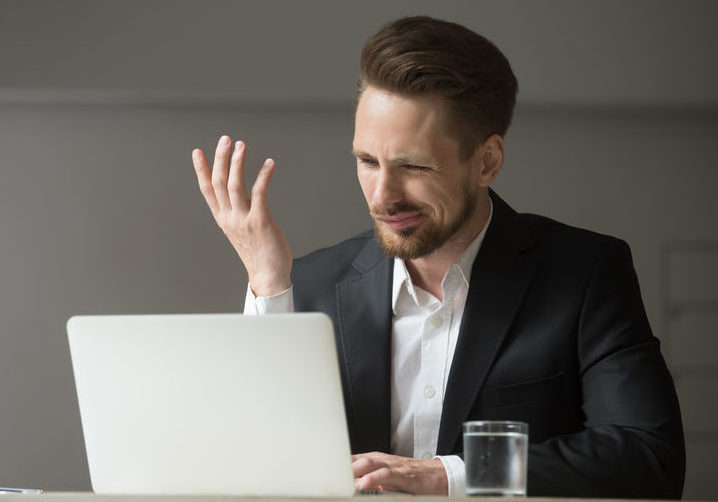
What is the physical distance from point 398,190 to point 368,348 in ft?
0.94

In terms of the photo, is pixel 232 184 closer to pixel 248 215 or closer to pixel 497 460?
pixel 248 215

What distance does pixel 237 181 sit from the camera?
5.57 feet

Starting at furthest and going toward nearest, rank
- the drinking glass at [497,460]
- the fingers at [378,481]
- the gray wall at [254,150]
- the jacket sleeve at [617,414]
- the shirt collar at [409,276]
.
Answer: the gray wall at [254,150]
the shirt collar at [409,276]
the jacket sleeve at [617,414]
the fingers at [378,481]
the drinking glass at [497,460]

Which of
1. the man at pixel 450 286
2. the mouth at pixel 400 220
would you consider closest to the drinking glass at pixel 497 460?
the man at pixel 450 286

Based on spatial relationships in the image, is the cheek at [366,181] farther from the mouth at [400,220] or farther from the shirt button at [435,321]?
the shirt button at [435,321]

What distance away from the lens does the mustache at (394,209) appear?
6.22ft

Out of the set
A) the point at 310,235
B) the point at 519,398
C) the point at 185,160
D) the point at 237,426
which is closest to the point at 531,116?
the point at 310,235

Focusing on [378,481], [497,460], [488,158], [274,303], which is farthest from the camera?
[488,158]

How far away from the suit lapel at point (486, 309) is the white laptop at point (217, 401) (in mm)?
638

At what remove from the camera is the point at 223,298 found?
4.81 m


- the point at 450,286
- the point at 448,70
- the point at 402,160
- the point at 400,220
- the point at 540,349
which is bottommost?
the point at 540,349

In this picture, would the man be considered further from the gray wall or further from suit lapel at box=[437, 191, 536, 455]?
the gray wall

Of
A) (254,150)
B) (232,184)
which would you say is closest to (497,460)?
(232,184)

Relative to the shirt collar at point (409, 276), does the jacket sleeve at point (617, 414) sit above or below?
below
